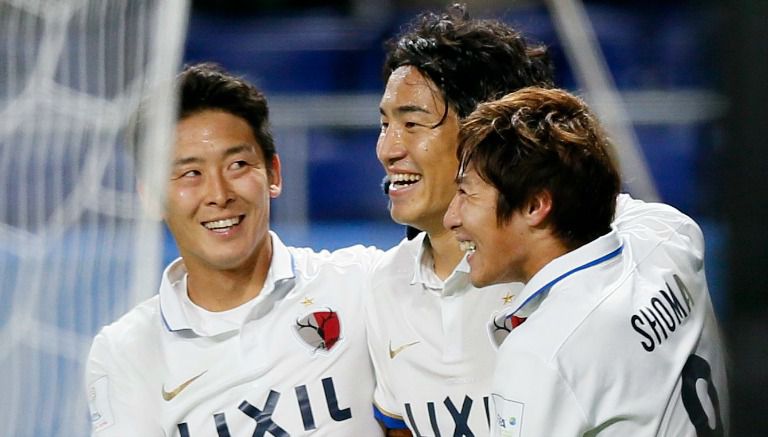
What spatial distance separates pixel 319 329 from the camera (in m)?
2.20

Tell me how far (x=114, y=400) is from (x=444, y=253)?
0.73m

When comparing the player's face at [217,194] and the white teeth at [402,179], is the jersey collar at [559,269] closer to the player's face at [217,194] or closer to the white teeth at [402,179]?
the white teeth at [402,179]

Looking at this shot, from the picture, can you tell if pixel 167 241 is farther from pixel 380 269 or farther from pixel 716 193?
pixel 716 193

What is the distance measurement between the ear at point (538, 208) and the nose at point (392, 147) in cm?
53

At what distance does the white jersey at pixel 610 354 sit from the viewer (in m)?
1.44

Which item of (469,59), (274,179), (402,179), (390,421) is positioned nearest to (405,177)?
(402,179)

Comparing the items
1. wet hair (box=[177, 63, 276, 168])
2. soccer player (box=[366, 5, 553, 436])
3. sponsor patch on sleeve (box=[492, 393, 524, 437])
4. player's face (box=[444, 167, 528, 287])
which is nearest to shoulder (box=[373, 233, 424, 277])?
soccer player (box=[366, 5, 553, 436])

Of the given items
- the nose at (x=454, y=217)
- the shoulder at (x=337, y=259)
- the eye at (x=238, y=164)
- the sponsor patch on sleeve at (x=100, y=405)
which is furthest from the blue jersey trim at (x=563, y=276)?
the sponsor patch on sleeve at (x=100, y=405)

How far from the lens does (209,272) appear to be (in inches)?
88.8

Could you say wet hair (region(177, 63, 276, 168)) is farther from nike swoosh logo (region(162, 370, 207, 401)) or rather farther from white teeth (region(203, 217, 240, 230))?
nike swoosh logo (region(162, 370, 207, 401))

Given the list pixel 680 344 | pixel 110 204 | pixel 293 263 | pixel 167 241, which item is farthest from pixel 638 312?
pixel 167 241

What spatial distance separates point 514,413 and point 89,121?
1.14m

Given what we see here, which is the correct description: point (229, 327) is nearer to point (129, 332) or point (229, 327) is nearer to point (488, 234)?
point (129, 332)

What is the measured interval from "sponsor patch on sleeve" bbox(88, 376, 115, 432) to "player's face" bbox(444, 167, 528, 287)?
0.88 m
